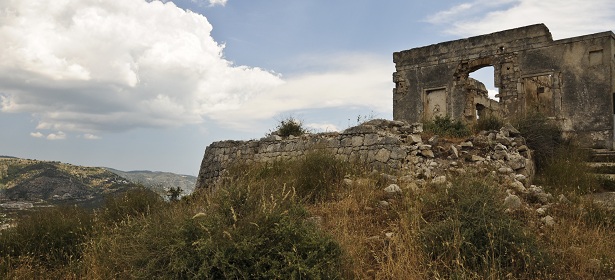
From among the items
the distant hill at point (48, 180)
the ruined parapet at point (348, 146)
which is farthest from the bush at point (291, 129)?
the distant hill at point (48, 180)

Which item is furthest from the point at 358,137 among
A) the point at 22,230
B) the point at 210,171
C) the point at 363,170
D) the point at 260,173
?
the point at 22,230

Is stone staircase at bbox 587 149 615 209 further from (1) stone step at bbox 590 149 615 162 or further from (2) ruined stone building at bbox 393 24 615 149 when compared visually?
(2) ruined stone building at bbox 393 24 615 149

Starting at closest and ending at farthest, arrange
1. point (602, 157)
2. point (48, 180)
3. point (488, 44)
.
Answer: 1. point (602, 157)
2. point (488, 44)
3. point (48, 180)

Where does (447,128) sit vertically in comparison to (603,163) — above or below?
above

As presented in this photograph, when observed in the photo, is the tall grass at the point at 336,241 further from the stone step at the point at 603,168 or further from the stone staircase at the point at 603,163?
the stone step at the point at 603,168

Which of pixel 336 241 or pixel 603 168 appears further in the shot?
pixel 603 168

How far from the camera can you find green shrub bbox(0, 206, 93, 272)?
19.2 ft

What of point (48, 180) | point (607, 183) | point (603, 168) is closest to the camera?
point (607, 183)

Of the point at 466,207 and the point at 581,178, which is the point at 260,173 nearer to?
the point at 466,207

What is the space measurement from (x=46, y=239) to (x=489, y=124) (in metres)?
9.11

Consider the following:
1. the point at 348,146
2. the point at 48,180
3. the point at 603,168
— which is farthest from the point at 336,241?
the point at 48,180

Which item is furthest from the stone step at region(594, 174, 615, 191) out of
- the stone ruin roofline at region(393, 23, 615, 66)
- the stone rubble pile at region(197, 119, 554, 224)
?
the stone ruin roofline at region(393, 23, 615, 66)

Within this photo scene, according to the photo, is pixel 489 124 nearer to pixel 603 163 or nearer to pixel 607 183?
pixel 603 163

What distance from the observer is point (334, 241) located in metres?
4.38
